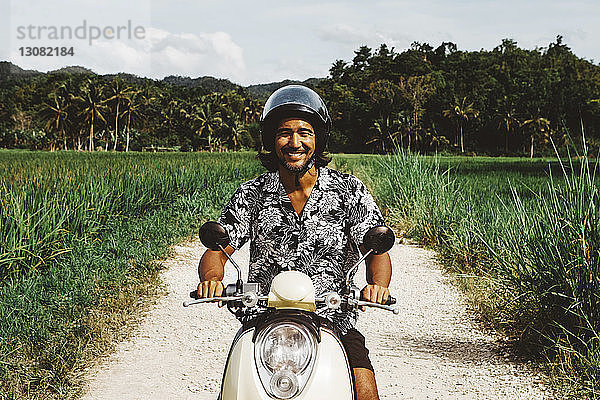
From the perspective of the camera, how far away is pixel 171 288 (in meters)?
7.24

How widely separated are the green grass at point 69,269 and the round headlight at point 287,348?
2.64m

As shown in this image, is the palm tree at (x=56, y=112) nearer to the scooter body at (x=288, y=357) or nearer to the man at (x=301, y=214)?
the man at (x=301, y=214)

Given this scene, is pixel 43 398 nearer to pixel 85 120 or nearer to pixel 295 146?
pixel 295 146

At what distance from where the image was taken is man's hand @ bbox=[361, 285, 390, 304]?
7.27ft

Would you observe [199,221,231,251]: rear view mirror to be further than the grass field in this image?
No

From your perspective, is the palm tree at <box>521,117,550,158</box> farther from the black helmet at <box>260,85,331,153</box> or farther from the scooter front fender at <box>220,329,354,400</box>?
the scooter front fender at <box>220,329,354,400</box>

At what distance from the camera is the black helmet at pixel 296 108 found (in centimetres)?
258

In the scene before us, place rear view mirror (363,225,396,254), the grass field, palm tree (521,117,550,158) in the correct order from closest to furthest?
rear view mirror (363,225,396,254), the grass field, palm tree (521,117,550,158)

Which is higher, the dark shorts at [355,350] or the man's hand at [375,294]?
the man's hand at [375,294]

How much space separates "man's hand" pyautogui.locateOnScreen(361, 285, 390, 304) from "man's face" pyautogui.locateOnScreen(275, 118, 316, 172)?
2.00 feet

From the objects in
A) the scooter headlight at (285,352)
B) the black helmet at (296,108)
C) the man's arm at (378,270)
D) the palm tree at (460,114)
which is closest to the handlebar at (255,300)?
the scooter headlight at (285,352)

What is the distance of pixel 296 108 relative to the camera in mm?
2576


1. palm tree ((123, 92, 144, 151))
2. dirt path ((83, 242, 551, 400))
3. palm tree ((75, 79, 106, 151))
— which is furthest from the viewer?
palm tree ((123, 92, 144, 151))

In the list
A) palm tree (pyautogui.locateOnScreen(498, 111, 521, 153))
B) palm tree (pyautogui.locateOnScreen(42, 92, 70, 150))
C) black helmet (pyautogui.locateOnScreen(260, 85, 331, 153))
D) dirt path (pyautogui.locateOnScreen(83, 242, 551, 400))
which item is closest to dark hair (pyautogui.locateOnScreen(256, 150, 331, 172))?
black helmet (pyautogui.locateOnScreen(260, 85, 331, 153))
